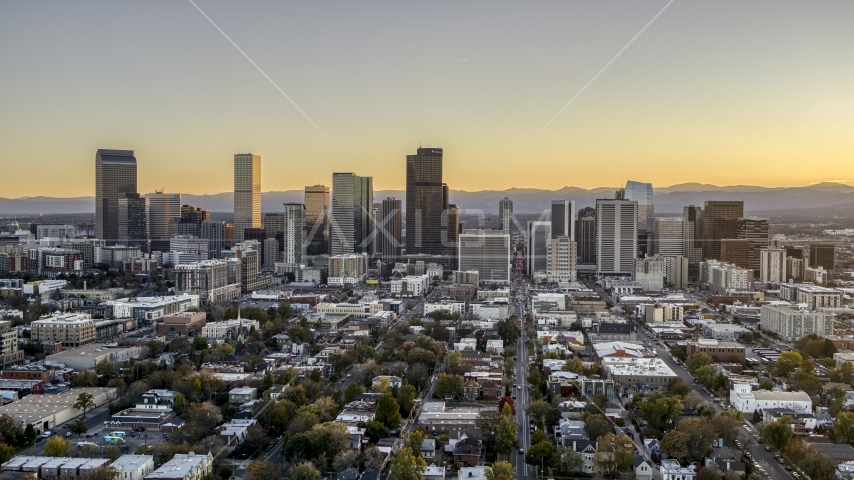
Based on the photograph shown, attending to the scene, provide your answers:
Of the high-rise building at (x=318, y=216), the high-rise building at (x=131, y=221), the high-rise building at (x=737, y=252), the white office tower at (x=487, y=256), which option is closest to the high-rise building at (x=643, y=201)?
the high-rise building at (x=737, y=252)

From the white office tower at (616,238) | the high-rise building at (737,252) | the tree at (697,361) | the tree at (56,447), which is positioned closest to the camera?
the tree at (56,447)

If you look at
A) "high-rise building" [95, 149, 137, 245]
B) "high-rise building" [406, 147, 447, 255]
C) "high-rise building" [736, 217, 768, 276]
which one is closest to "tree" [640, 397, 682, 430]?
"high-rise building" [736, 217, 768, 276]

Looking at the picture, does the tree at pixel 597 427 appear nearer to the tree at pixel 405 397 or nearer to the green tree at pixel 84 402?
the tree at pixel 405 397

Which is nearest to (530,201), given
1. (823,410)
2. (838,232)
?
(838,232)

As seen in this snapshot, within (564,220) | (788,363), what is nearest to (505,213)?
(564,220)

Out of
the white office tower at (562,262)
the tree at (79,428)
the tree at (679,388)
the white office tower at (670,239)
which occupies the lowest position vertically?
the tree at (79,428)

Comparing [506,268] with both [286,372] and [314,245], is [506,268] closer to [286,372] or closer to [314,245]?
[314,245]
